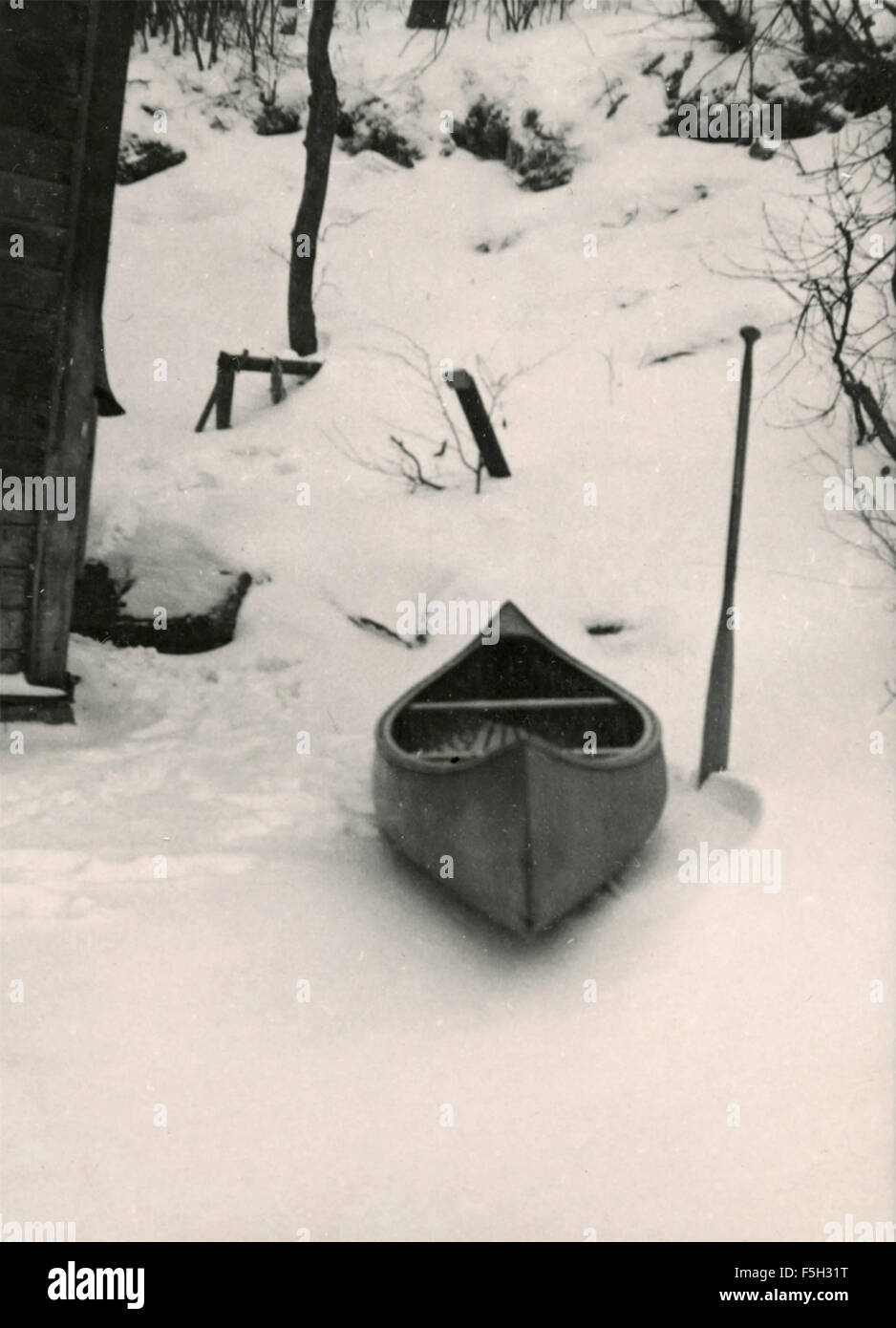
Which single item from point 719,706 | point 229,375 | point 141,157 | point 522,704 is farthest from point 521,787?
point 141,157

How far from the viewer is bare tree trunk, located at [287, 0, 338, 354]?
11305 mm

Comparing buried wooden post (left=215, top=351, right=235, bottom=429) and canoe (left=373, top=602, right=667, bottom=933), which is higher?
buried wooden post (left=215, top=351, right=235, bottom=429)

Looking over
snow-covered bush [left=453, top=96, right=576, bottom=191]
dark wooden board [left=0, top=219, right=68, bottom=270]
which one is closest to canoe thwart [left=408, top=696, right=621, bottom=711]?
dark wooden board [left=0, top=219, right=68, bottom=270]

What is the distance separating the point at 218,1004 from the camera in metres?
4.32

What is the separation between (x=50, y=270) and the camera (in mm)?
5879

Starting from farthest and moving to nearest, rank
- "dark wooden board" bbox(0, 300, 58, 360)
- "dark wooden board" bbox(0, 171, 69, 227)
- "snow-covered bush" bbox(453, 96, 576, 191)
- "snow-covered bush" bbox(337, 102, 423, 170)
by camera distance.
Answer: "snow-covered bush" bbox(337, 102, 423, 170) → "snow-covered bush" bbox(453, 96, 576, 191) → "dark wooden board" bbox(0, 300, 58, 360) → "dark wooden board" bbox(0, 171, 69, 227)

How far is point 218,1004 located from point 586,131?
39.3ft

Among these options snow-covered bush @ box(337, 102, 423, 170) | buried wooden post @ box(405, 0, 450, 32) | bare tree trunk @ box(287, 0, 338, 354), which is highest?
buried wooden post @ box(405, 0, 450, 32)

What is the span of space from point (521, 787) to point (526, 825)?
0.12 m

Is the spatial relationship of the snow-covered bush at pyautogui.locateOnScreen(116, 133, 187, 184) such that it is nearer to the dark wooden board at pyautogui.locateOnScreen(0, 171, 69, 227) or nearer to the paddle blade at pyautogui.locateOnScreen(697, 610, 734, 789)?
the dark wooden board at pyautogui.locateOnScreen(0, 171, 69, 227)

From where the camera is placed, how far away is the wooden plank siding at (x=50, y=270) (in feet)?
18.6

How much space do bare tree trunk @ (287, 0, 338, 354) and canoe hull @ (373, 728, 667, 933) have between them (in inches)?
312

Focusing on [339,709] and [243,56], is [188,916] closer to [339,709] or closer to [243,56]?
[339,709]

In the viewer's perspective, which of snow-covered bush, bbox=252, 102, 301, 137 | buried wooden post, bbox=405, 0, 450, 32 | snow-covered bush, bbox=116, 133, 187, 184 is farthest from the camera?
snow-covered bush, bbox=252, 102, 301, 137
